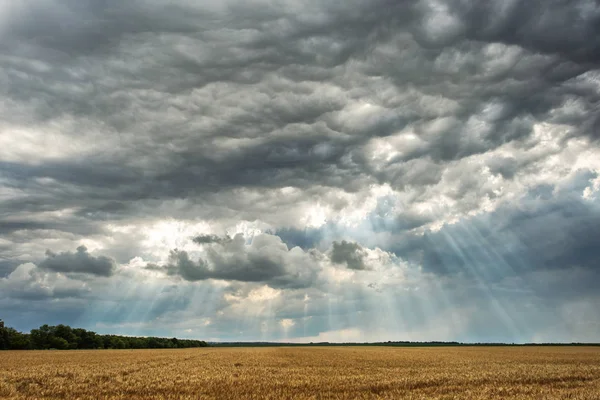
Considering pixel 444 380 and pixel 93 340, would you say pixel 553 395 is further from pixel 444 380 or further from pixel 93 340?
pixel 93 340

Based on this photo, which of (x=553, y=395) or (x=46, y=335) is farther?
(x=46, y=335)

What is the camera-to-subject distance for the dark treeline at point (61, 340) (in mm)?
117088

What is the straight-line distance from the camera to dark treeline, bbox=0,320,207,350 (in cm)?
11709

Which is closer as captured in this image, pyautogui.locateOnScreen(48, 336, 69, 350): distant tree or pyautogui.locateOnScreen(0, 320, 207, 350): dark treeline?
pyautogui.locateOnScreen(0, 320, 207, 350): dark treeline

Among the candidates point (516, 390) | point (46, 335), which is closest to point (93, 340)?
point (46, 335)

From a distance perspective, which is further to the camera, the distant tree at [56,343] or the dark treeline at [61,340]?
the distant tree at [56,343]

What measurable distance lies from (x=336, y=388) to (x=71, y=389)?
47.0ft

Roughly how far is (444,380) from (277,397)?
531 inches

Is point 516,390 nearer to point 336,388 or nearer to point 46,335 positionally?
point 336,388

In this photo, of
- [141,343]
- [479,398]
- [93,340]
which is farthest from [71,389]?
[141,343]

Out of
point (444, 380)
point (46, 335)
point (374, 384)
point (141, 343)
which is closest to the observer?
point (374, 384)

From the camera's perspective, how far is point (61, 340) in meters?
130

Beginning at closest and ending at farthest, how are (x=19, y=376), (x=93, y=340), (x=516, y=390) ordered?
(x=516, y=390)
(x=19, y=376)
(x=93, y=340)

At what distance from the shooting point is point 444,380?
28.1 meters
